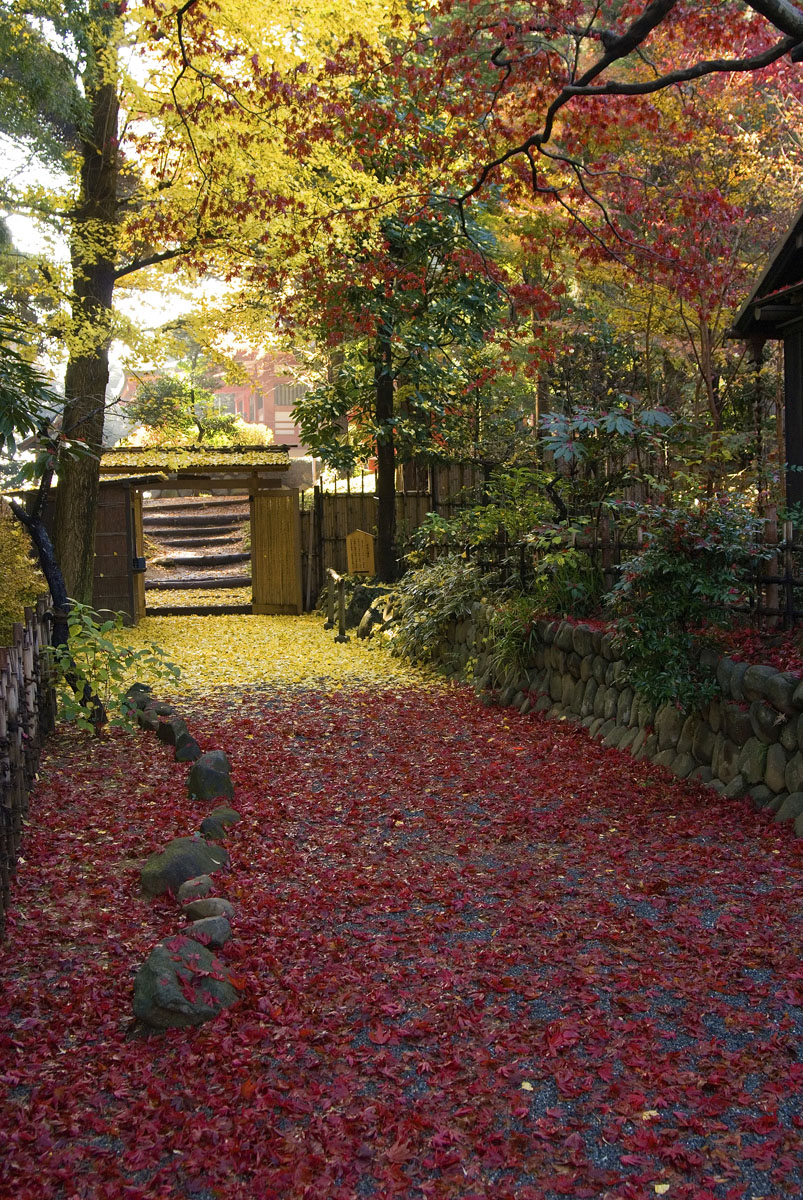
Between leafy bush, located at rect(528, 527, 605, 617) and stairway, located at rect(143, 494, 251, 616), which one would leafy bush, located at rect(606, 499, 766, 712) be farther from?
stairway, located at rect(143, 494, 251, 616)

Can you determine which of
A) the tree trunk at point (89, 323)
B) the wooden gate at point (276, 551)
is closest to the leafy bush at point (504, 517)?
the tree trunk at point (89, 323)

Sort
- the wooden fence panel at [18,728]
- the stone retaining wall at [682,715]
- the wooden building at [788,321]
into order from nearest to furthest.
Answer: the wooden fence panel at [18,728] < the stone retaining wall at [682,715] < the wooden building at [788,321]

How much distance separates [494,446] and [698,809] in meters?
11.4

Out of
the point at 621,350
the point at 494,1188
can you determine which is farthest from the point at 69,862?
the point at 621,350

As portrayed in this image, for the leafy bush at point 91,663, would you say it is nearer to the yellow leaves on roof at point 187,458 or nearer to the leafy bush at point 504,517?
the leafy bush at point 504,517

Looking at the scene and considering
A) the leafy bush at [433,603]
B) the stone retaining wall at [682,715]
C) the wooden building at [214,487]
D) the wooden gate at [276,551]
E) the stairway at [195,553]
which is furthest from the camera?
the stairway at [195,553]

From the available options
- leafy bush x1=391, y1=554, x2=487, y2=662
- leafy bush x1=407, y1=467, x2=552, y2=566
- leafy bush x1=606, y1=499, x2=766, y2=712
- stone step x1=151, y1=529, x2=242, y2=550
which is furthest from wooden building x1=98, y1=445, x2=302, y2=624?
leafy bush x1=606, y1=499, x2=766, y2=712

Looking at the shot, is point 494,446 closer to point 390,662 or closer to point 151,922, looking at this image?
point 390,662

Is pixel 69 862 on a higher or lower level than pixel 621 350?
lower

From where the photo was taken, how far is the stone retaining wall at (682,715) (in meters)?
5.68

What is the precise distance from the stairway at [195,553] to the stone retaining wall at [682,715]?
10525mm

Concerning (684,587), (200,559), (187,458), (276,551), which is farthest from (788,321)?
(200,559)

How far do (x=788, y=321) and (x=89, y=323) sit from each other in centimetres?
671

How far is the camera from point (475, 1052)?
345 centimetres
